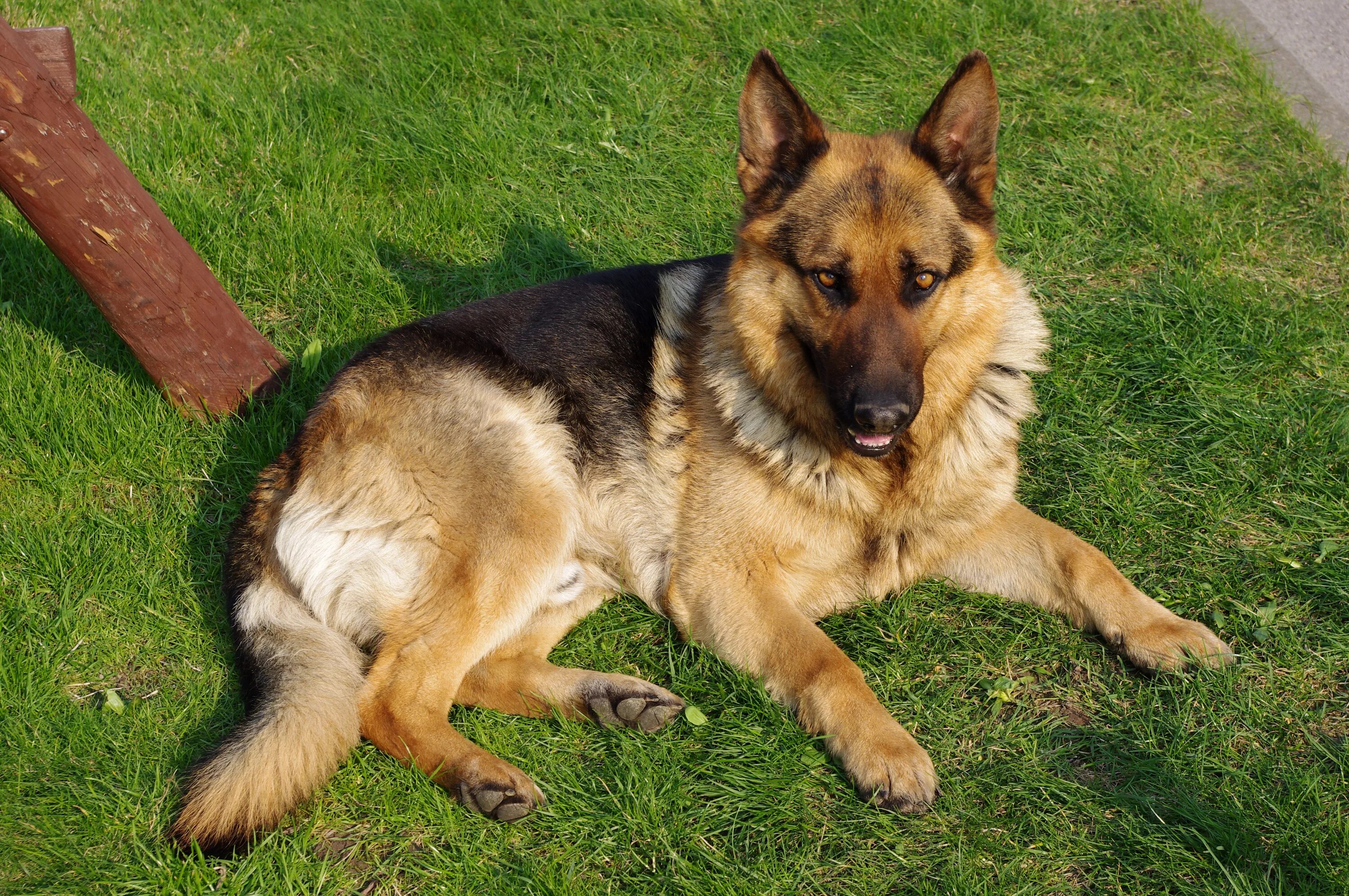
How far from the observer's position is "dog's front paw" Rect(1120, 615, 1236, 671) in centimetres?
330

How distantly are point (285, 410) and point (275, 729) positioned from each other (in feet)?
6.52

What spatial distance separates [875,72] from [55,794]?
569cm

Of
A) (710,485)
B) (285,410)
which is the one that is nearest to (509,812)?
(710,485)

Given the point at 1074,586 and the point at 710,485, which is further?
the point at 710,485

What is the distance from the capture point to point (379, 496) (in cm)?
357

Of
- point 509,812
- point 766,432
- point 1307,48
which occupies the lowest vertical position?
point 509,812

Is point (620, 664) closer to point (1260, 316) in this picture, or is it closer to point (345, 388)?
point (345, 388)

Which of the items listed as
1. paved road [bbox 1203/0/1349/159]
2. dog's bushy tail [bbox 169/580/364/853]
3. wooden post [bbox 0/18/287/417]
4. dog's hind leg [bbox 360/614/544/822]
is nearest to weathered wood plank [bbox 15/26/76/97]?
wooden post [bbox 0/18/287/417]

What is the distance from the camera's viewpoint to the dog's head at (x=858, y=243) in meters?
3.16

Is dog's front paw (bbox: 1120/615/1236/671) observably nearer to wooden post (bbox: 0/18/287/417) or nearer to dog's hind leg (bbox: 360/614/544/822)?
dog's hind leg (bbox: 360/614/544/822)

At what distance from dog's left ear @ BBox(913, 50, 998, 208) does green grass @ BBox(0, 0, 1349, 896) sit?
1.49m

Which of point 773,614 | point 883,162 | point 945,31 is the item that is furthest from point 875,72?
point 773,614

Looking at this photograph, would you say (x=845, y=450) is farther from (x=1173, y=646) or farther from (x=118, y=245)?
(x=118, y=245)

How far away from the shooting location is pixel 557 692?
11.4 feet
